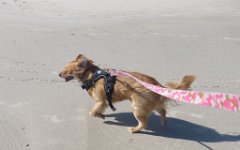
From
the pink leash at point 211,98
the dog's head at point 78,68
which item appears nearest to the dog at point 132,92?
the dog's head at point 78,68

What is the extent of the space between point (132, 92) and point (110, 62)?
3.06 meters

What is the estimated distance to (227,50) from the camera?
32.8 feet

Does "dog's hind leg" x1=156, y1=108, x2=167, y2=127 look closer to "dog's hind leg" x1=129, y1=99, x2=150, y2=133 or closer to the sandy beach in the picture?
the sandy beach

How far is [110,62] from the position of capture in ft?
28.9

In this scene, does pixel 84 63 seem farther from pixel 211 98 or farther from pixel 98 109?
pixel 211 98

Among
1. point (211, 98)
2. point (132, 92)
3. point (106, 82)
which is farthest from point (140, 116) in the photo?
point (211, 98)

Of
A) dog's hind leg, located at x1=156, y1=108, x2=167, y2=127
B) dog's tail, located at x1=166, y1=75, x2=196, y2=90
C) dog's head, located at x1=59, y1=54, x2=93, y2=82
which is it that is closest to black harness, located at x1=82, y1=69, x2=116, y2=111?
dog's head, located at x1=59, y1=54, x2=93, y2=82

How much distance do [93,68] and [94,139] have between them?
3.84ft

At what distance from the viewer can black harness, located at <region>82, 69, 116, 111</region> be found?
19.7 feet

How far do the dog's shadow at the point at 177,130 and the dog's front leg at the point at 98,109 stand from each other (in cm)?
15

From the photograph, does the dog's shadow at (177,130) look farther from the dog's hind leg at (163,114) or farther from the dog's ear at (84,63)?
the dog's ear at (84,63)

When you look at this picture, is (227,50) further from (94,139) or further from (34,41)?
(94,139)

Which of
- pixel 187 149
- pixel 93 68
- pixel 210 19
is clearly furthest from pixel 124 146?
pixel 210 19

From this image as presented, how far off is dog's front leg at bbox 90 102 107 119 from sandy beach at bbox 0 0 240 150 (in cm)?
8
